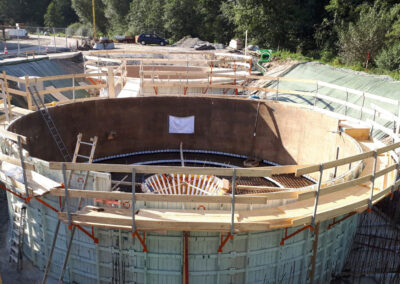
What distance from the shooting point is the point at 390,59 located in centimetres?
2616

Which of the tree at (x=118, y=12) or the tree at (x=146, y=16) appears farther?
the tree at (x=118, y=12)

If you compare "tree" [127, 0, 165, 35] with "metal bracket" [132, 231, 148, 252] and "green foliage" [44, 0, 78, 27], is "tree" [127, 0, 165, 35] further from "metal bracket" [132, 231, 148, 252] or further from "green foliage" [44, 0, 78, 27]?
"metal bracket" [132, 231, 148, 252]

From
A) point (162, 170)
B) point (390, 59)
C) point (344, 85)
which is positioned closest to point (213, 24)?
point (390, 59)

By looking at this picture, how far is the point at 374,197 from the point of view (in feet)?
27.2

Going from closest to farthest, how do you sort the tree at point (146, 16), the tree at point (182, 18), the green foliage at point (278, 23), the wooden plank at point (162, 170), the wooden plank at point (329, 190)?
the wooden plank at point (162, 170)
the wooden plank at point (329, 190)
the green foliage at point (278, 23)
the tree at point (182, 18)
the tree at point (146, 16)

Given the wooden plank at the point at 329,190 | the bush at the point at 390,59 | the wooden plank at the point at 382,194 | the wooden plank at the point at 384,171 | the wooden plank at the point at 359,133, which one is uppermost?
the bush at the point at 390,59

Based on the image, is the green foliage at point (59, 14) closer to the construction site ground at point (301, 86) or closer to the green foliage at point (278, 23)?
the green foliage at point (278, 23)

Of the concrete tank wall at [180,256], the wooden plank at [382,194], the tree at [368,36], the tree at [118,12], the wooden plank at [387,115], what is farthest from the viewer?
the tree at [118,12]

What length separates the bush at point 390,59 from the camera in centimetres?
2598

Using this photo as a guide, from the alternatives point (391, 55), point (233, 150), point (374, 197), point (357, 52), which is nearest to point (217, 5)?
point (357, 52)

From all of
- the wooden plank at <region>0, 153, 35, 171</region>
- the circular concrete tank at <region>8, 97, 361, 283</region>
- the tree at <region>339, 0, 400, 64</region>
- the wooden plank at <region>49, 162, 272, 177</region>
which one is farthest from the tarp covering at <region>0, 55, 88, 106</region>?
the tree at <region>339, 0, 400, 64</region>

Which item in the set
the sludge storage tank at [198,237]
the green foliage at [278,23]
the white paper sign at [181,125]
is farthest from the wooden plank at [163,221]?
the green foliage at [278,23]

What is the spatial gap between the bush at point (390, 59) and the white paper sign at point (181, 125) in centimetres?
1648

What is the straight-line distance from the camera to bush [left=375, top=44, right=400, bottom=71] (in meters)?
26.0
